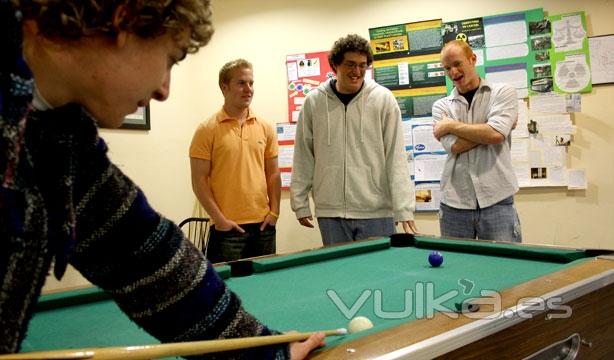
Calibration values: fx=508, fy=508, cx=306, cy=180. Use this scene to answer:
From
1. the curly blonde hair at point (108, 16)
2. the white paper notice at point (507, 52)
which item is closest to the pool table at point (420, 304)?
the curly blonde hair at point (108, 16)

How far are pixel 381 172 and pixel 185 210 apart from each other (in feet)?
6.90

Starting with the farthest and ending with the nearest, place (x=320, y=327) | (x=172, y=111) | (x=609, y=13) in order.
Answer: (x=172, y=111)
(x=609, y=13)
(x=320, y=327)

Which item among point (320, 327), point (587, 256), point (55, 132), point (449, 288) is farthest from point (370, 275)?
point (55, 132)

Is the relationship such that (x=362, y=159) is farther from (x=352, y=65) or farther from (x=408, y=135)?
(x=408, y=135)

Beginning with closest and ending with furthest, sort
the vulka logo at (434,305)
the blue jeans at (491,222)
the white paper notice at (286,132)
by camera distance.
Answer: the vulka logo at (434,305), the blue jeans at (491,222), the white paper notice at (286,132)

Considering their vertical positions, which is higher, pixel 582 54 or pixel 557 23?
pixel 557 23

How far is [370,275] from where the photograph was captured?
1.73m

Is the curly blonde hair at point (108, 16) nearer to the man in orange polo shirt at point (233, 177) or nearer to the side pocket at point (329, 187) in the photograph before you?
the side pocket at point (329, 187)

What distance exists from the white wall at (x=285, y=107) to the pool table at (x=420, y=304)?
166cm

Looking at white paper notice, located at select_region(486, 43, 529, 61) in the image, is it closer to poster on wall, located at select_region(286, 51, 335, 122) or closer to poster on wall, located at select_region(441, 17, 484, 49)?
poster on wall, located at select_region(441, 17, 484, 49)

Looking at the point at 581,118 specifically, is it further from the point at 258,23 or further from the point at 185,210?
the point at 185,210

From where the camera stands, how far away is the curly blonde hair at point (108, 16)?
0.65 metres

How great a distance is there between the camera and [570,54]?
10.9 feet

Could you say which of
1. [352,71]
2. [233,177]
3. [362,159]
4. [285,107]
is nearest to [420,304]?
[362,159]
